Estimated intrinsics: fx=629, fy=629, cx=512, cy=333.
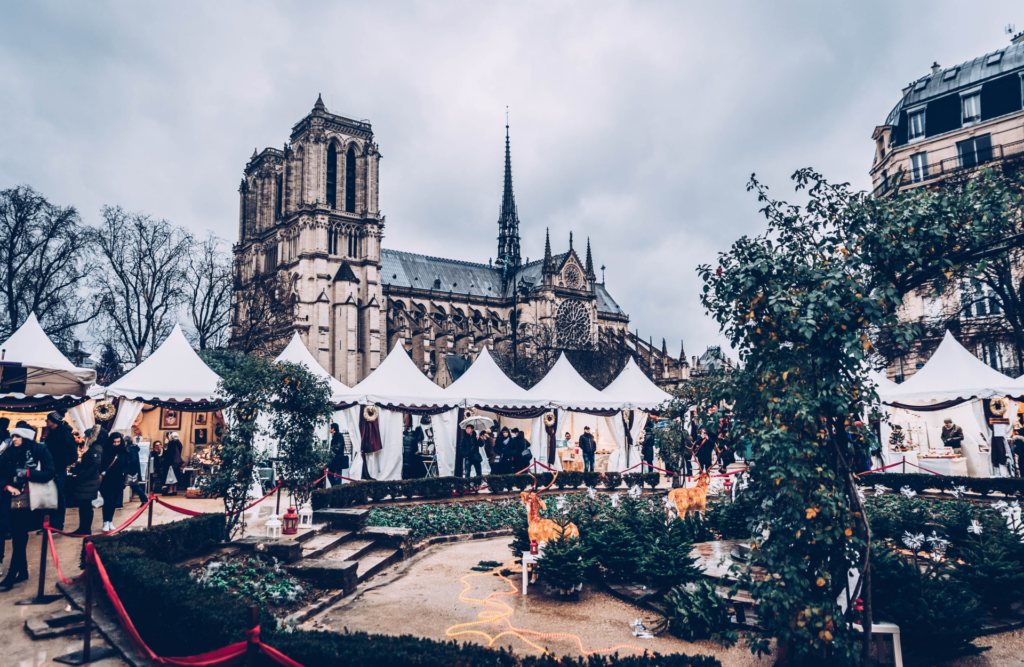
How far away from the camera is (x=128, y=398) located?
14.2m

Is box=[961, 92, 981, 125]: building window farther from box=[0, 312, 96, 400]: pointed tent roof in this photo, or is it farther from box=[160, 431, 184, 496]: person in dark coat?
box=[0, 312, 96, 400]: pointed tent roof

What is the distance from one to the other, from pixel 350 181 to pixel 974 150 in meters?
48.7

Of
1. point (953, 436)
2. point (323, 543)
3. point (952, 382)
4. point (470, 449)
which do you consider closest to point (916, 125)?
point (952, 382)

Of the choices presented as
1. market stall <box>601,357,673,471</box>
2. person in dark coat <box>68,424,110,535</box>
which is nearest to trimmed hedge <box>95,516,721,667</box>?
person in dark coat <box>68,424,110,535</box>

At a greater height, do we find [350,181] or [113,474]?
[350,181]

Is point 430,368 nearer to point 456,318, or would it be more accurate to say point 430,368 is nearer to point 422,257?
point 456,318

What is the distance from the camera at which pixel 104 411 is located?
14.2 m

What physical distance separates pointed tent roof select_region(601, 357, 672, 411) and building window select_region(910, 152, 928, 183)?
67.6ft

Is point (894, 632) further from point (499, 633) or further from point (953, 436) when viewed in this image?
point (953, 436)

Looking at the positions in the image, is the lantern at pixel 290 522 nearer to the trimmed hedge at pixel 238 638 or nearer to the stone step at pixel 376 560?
the stone step at pixel 376 560

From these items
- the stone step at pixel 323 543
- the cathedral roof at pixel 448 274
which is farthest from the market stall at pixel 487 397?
the cathedral roof at pixel 448 274

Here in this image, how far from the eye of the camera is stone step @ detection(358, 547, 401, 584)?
909 cm

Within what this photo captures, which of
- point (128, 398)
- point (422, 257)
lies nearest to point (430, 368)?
point (422, 257)

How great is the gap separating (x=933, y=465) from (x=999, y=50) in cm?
2586
